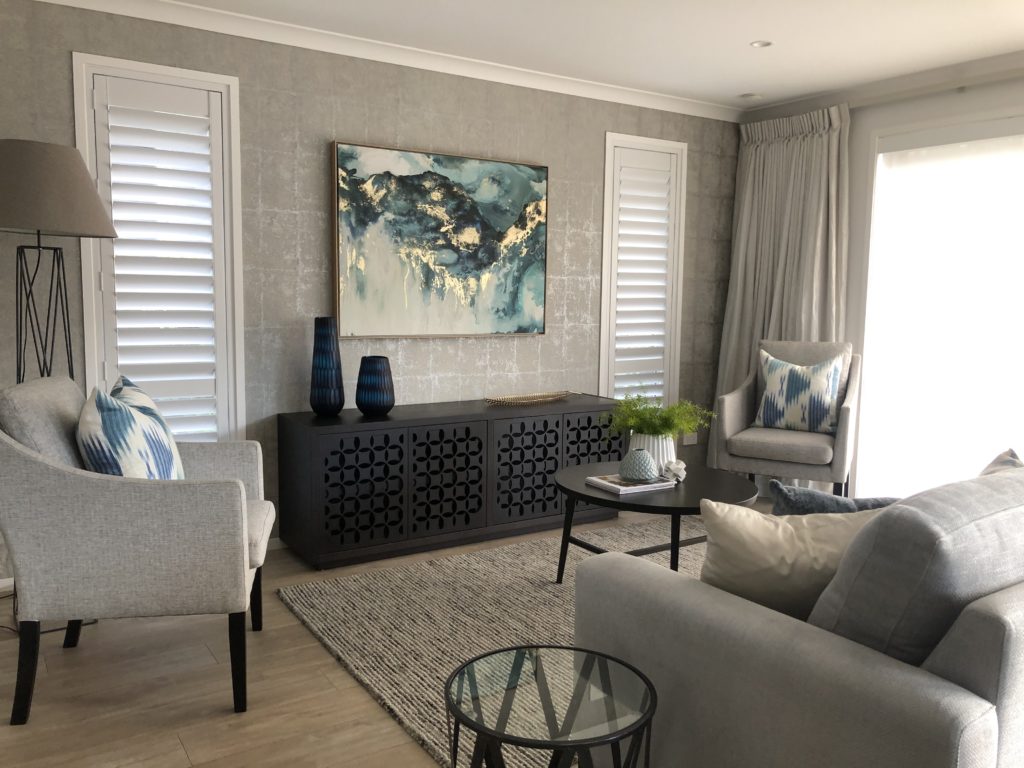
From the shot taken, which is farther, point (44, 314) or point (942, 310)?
point (942, 310)

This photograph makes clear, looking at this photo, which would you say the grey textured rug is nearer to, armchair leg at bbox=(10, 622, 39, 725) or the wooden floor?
the wooden floor

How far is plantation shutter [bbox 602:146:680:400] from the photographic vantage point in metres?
4.91

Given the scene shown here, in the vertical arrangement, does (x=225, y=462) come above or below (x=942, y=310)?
below

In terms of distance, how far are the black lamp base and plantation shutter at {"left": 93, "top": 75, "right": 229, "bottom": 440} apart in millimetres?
168

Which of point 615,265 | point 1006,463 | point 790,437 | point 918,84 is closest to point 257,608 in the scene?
point 1006,463

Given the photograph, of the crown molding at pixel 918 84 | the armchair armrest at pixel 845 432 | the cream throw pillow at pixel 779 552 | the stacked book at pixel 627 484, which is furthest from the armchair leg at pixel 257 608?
the crown molding at pixel 918 84

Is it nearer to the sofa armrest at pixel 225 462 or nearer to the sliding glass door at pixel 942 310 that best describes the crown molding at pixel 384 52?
the sliding glass door at pixel 942 310

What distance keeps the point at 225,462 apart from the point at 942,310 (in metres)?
3.67

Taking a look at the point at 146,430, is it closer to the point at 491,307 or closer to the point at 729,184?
the point at 491,307

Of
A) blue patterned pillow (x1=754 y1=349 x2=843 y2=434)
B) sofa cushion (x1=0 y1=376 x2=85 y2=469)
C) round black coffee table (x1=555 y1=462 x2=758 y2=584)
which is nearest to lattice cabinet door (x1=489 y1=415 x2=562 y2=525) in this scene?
round black coffee table (x1=555 y1=462 x2=758 y2=584)

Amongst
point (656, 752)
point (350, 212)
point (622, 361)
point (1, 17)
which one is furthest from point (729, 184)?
point (656, 752)

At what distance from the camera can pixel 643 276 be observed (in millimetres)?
5043

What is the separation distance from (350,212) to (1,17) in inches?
60.7

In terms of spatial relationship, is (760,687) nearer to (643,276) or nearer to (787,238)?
(643,276)
